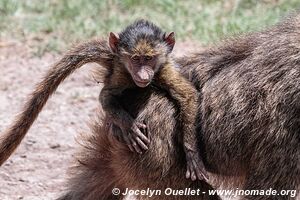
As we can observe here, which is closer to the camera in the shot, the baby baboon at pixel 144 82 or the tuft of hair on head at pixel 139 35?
the baby baboon at pixel 144 82

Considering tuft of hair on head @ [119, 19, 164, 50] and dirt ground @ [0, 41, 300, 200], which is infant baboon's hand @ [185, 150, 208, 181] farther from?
dirt ground @ [0, 41, 300, 200]

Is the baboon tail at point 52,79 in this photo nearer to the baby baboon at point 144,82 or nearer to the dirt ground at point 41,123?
the baby baboon at point 144,82

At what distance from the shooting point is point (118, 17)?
9.61 metres

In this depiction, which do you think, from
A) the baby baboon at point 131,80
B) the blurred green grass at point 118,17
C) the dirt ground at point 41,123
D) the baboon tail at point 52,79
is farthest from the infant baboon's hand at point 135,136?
the blurred green grass at point 118,17

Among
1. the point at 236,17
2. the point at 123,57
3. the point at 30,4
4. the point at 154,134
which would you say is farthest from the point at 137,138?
the point at 30,4

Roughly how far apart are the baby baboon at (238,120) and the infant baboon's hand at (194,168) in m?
0.11

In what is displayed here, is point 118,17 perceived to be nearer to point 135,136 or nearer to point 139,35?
point 139,35

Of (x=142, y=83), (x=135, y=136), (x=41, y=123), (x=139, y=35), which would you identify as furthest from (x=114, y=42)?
(x=41, y=123)

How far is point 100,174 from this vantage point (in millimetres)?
5680

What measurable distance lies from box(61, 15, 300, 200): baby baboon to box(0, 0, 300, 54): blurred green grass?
11.3 feet

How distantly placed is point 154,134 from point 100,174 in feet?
2.15

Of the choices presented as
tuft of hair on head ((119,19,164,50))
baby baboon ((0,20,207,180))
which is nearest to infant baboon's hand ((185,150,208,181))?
baby baboon ((0,20,207,180))

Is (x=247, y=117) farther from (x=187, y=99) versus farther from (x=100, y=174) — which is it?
(x=100, y=174)

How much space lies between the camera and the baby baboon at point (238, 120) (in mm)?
4996
